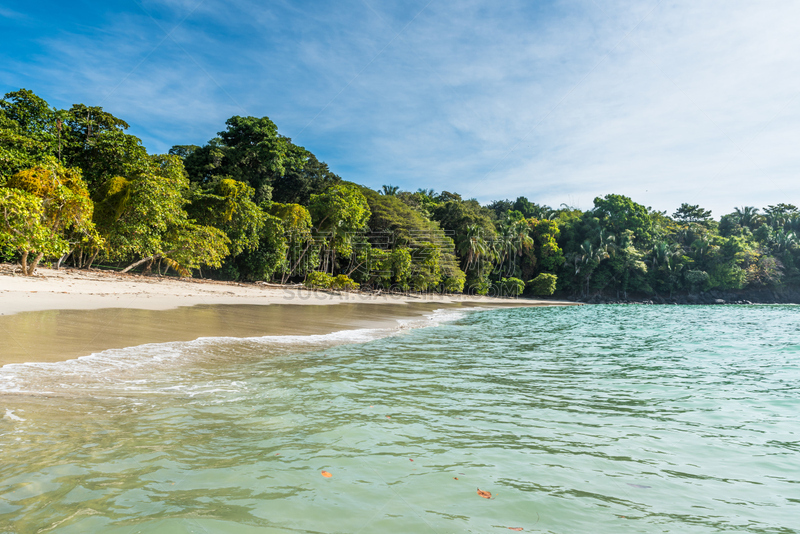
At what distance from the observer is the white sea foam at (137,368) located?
4348mm

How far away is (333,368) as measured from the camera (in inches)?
243

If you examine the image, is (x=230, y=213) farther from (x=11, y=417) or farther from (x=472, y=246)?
(x=472, y=246)

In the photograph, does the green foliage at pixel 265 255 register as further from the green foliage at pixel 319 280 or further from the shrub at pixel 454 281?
the shrub at pixel 454 281

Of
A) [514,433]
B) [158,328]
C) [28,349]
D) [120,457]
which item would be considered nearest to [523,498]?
[514,433]

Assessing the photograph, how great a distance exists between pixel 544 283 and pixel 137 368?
1977 inches

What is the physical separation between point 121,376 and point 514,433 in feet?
15.4

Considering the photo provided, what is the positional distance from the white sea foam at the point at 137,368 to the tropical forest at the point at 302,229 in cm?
943

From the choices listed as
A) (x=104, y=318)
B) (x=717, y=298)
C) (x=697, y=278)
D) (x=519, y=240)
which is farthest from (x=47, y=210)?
(x=717, y=298)

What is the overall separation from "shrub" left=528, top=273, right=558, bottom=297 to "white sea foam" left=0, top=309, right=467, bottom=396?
4659 centimetres

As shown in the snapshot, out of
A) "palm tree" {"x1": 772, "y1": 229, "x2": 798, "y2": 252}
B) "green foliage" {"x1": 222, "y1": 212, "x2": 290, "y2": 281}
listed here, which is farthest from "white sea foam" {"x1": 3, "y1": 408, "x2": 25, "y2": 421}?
"palm tree" {"x1": 772, "y1": 229, "x2": 798, "y2": 252}

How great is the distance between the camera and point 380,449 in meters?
3.14

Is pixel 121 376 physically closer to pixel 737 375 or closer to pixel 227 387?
pixel 227 387

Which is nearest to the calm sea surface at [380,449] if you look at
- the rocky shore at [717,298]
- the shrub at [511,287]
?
the shrub at [511,287]

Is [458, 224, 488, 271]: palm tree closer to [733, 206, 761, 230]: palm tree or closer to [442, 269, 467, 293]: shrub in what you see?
[442, 269, 467, 293]: shrub
